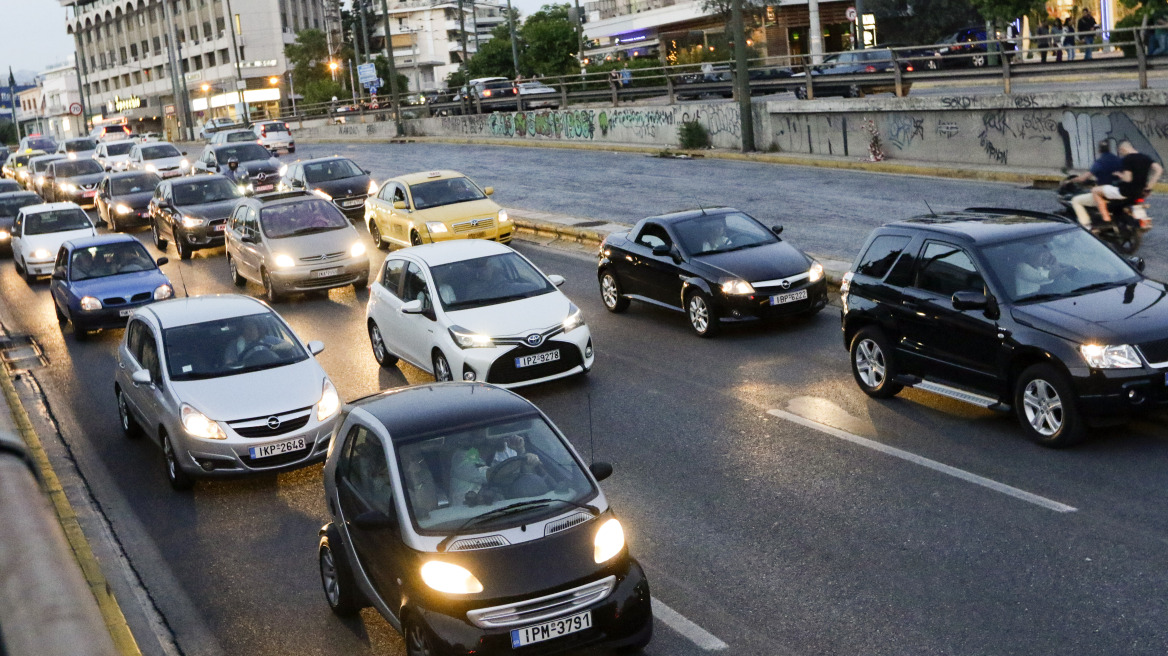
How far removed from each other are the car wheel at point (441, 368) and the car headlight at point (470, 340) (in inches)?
13.8

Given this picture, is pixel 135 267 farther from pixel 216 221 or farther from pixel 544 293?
pixel 544 293

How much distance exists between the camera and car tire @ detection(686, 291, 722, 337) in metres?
15.8

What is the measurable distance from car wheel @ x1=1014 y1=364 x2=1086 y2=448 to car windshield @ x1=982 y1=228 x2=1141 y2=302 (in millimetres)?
820

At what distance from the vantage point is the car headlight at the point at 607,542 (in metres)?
6.90

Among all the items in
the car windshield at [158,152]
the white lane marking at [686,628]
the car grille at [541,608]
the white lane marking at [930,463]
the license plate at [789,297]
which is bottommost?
the white lane marking at [686,628]

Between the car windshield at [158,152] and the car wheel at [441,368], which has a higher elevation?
the car windshield at [158,152]

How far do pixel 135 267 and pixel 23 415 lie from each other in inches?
313

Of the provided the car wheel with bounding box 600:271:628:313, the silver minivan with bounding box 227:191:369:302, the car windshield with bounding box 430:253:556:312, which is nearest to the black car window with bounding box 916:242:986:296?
the car windshield with bounding box 430:253:556:312

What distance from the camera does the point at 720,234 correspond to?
16812 millimetres

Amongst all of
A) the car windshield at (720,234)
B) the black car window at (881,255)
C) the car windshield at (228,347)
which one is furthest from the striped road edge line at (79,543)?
→ the car windshield at (720,234)

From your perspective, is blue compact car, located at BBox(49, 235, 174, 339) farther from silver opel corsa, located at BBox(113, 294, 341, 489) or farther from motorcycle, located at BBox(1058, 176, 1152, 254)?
motorcycle, located at BBox(1058, 176, 1152, 254)

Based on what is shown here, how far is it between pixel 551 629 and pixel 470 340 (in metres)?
7.50

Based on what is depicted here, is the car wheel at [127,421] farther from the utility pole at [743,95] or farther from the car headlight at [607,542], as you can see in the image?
the utility pole at [743,95]

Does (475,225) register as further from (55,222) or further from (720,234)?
(55,222)
